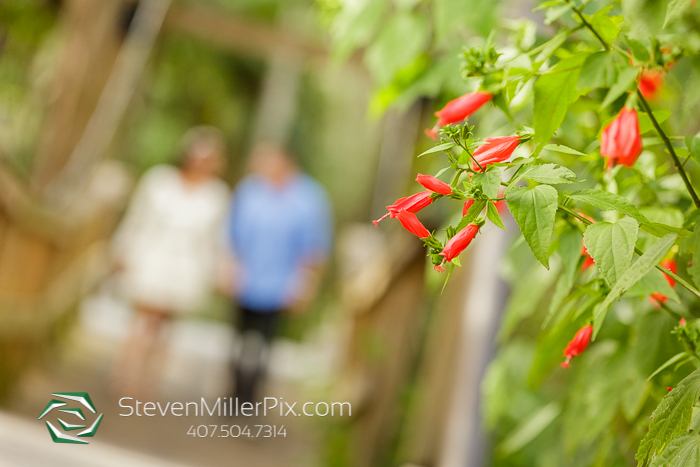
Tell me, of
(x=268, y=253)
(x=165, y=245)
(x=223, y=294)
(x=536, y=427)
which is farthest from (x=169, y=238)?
(x=536, y=427)

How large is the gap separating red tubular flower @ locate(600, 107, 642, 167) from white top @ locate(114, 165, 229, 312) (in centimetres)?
313

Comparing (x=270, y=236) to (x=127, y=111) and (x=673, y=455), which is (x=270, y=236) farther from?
(x=673, y=455)

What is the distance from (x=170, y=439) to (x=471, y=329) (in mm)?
2099

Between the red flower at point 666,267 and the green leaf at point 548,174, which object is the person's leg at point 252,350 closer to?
the red flower at point 666,267

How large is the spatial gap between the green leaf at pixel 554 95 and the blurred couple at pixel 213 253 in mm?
3088

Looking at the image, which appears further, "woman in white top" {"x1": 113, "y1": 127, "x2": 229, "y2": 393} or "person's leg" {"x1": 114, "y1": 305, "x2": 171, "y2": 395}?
"woman in white top" {"x1": 113, "y1": 127, "x2": 229, "y2": 393}

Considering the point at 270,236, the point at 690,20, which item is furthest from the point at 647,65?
the point at 270,236

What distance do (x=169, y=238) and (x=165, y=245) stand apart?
0.05 meters

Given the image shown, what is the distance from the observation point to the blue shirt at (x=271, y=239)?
3.68m

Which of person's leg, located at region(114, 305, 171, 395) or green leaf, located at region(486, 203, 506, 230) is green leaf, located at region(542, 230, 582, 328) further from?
person's leg, located at region(114, 305, 171, 395)

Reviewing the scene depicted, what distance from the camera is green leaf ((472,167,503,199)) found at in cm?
55

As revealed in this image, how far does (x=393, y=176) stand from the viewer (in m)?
4.30

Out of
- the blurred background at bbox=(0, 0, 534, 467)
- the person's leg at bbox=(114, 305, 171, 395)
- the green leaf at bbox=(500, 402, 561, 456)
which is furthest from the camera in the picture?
the person's leg at bbox=(114, 305, 171, 395)

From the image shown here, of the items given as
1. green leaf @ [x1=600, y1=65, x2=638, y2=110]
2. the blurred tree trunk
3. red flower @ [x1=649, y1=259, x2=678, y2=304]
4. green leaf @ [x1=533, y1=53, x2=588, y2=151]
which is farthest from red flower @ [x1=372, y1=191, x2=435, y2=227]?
the blurred tree trunk
